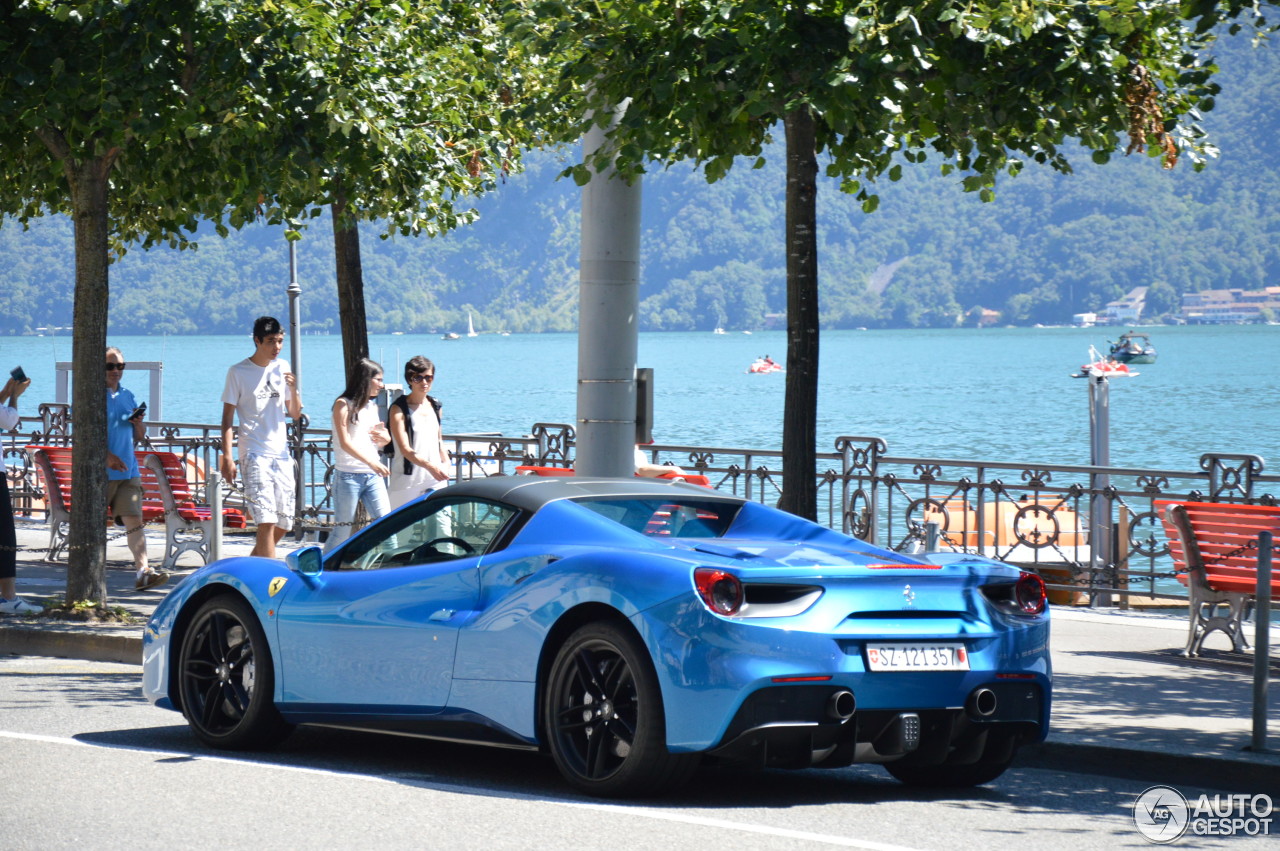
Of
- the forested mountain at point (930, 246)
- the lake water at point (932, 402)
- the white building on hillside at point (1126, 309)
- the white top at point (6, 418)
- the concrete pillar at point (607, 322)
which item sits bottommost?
the lake water at point (932, 402)

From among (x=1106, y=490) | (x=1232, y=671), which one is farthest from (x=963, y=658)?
(x=1106, y=490)

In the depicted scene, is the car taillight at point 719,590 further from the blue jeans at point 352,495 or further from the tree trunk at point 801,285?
the blue jeans at point 352,495

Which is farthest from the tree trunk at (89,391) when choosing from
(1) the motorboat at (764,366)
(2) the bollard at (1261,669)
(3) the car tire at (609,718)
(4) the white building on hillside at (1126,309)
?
(4) the white building on hillside at (1126,309)

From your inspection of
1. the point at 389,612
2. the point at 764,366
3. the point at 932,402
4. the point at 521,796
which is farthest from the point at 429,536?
the point at 764,366

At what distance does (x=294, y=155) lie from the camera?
11633 mm

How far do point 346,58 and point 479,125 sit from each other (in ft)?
12.1

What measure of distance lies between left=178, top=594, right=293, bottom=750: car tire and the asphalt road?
0.10 m

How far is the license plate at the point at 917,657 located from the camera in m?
6.75

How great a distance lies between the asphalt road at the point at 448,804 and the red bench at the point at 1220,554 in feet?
11.2

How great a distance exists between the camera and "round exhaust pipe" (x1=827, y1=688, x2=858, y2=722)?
6629 mm

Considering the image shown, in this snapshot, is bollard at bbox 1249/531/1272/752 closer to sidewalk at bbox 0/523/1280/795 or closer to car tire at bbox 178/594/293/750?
sidewalk at bbox 0/523/1280/795

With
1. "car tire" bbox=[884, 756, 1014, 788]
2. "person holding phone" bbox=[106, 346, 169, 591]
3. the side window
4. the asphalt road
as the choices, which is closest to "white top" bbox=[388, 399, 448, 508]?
"person holding phone" bbox=[106, 346, 169, 591]

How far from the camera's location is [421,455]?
12828mm

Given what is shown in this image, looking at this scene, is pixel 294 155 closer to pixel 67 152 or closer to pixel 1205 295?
pixel 67 152
